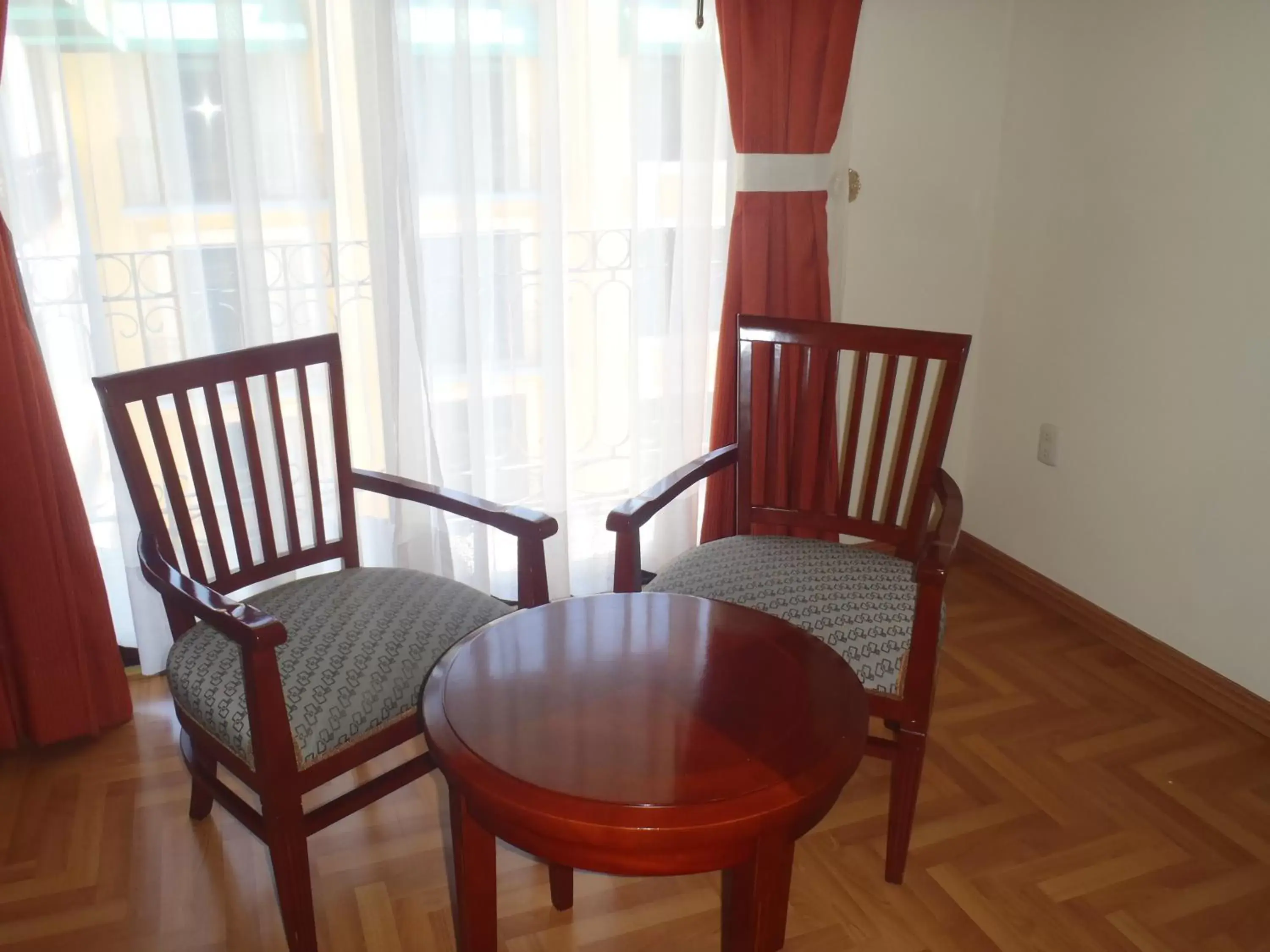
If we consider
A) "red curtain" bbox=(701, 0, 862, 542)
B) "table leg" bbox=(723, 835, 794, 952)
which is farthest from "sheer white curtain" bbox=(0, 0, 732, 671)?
"table leg" bbox=(723, 835, 794, 952)

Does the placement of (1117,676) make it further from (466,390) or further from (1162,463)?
(466,390)

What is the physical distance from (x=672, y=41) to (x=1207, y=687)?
206 centimetres

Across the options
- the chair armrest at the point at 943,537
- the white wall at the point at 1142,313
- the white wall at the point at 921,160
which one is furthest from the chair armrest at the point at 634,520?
the white wall at the point at 1142,313

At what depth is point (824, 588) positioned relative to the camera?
77.5 inches

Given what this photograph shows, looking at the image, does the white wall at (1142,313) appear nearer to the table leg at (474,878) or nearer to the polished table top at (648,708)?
the polished table top at (648,708)

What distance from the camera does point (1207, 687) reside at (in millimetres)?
2531

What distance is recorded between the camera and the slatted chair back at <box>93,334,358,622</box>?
1.84 m

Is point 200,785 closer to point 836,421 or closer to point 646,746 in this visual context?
point 646,746

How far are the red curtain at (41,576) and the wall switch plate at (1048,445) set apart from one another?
8.11 ft

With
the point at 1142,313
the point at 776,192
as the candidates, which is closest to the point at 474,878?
the point at 776,192

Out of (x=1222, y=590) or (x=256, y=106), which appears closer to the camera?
(x=256, y=106)

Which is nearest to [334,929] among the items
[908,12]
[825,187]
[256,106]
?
[256,106]

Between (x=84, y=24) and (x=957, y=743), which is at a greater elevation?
(x=84, y=24)

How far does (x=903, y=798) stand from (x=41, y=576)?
1790 mm
